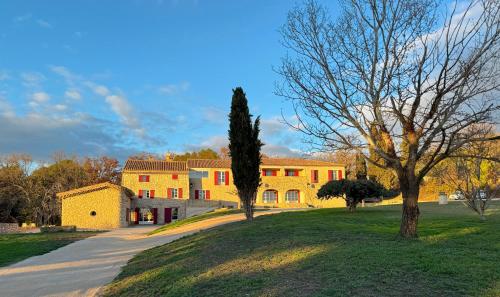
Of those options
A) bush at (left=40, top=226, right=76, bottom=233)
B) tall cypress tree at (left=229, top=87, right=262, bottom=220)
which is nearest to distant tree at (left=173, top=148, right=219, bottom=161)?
bush at (left=40, top=226, right=76, bottom=233)

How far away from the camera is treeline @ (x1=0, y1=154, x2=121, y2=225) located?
45031 millimetres

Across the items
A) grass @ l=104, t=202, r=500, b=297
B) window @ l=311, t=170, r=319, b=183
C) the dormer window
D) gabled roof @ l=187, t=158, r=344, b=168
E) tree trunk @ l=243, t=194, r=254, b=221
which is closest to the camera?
grass @ l=104, t=202, r=500, b=297

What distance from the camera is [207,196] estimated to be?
49281 mm

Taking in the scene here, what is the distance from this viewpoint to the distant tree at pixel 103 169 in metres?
57.1

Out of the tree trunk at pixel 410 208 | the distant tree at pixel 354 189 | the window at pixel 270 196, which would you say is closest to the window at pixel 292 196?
the window at pixel 270 196

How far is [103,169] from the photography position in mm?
59781

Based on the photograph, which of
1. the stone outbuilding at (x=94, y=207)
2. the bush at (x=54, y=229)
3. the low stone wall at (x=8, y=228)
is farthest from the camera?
the stone outbuilding at (x=94, y=207)

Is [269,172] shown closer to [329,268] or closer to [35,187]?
[35,187]

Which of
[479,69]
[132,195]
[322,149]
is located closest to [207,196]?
[132,195]

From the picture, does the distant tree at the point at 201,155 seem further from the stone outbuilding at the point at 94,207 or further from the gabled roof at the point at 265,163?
the stone outbuilding at the point at 94,207

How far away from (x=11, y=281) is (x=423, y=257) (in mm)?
8628

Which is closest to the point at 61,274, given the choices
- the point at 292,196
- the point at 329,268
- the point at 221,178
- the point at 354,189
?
the point at 329,268

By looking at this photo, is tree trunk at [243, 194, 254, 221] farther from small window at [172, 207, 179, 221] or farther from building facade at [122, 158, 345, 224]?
small window at [172, 207, 179, 221]

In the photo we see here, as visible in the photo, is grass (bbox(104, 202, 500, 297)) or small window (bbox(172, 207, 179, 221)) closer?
grass (bbox(104, 202, 500, 297))
